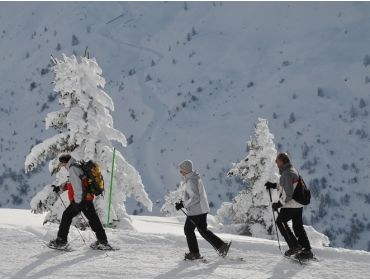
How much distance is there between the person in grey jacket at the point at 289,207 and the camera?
10438 millimetres

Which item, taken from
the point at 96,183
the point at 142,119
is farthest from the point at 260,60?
the point at 96,183

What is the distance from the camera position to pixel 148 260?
35.7 feet

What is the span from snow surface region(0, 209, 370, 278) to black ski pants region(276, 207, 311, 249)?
38cm

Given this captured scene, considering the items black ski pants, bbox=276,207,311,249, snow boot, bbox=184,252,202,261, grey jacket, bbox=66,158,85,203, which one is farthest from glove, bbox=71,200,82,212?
black ski pants, bbox=276,207,311,249

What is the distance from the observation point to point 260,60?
87812 millimetres

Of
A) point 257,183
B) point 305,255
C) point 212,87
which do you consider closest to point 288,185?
point 305,255

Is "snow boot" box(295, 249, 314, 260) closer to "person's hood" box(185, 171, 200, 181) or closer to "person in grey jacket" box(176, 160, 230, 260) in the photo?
"person in grey jacket" box(176, 160, 230, 260)

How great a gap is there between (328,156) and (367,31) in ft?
107

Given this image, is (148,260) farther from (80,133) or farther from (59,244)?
(80,133)

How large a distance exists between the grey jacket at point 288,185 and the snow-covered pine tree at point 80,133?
10.3 metres

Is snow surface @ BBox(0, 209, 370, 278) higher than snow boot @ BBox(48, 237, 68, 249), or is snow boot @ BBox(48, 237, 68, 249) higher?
snow boot @ BBox(48, 237, 68, 249)

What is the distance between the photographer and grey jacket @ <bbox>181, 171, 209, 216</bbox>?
1051 centimetres

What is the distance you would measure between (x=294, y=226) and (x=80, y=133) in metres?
10.9

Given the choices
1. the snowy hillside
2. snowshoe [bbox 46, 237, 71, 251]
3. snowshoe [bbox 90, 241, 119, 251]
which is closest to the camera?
snowshoe [bbox 46, 237, 71, 251]
